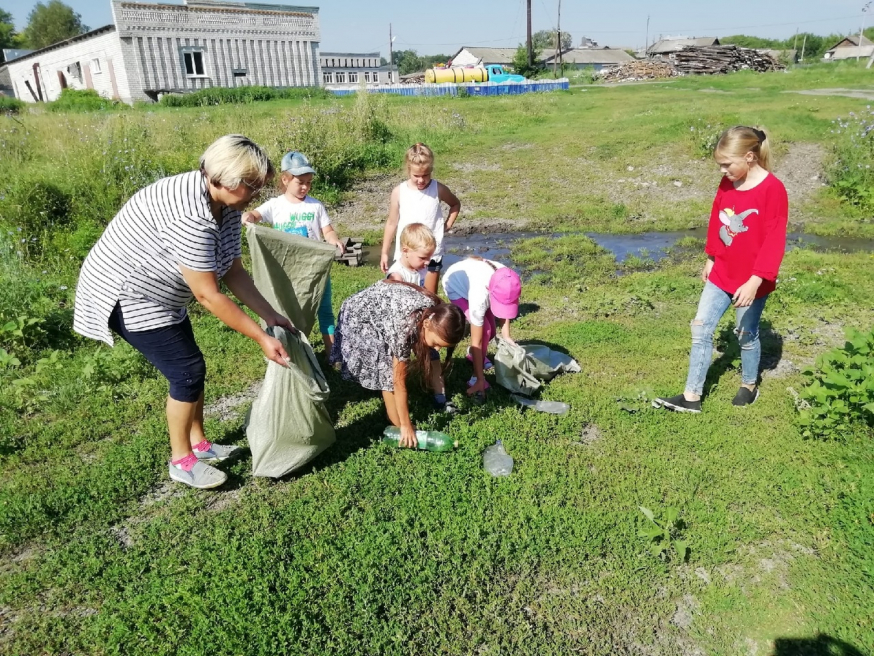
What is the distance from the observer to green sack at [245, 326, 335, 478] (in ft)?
11.0

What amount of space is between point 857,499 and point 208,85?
42608mm

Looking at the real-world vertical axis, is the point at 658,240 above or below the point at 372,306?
below

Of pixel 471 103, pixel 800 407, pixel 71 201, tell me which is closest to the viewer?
pixel 800 407

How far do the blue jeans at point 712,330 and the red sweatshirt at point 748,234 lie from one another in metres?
0.09

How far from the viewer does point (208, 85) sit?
126 ft

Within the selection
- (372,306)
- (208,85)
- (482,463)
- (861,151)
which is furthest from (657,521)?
(208,85)

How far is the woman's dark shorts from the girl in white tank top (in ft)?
5.97

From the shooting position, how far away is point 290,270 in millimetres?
3781

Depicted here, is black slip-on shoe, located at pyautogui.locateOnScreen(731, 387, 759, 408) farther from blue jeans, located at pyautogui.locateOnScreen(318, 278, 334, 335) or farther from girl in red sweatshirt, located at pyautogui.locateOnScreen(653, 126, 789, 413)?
blue jeans, located at pyautogui.locateOnScreen(318, 278, 334, 335)

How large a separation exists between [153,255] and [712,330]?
3580mm

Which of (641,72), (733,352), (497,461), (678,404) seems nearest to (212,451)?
(497,461)

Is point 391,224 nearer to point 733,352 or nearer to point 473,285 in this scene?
point 473,285

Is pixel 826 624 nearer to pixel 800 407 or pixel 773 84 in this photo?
pixel 800 407

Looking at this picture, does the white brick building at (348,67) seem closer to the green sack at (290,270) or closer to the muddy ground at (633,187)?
the muddy ground at (633,187)
